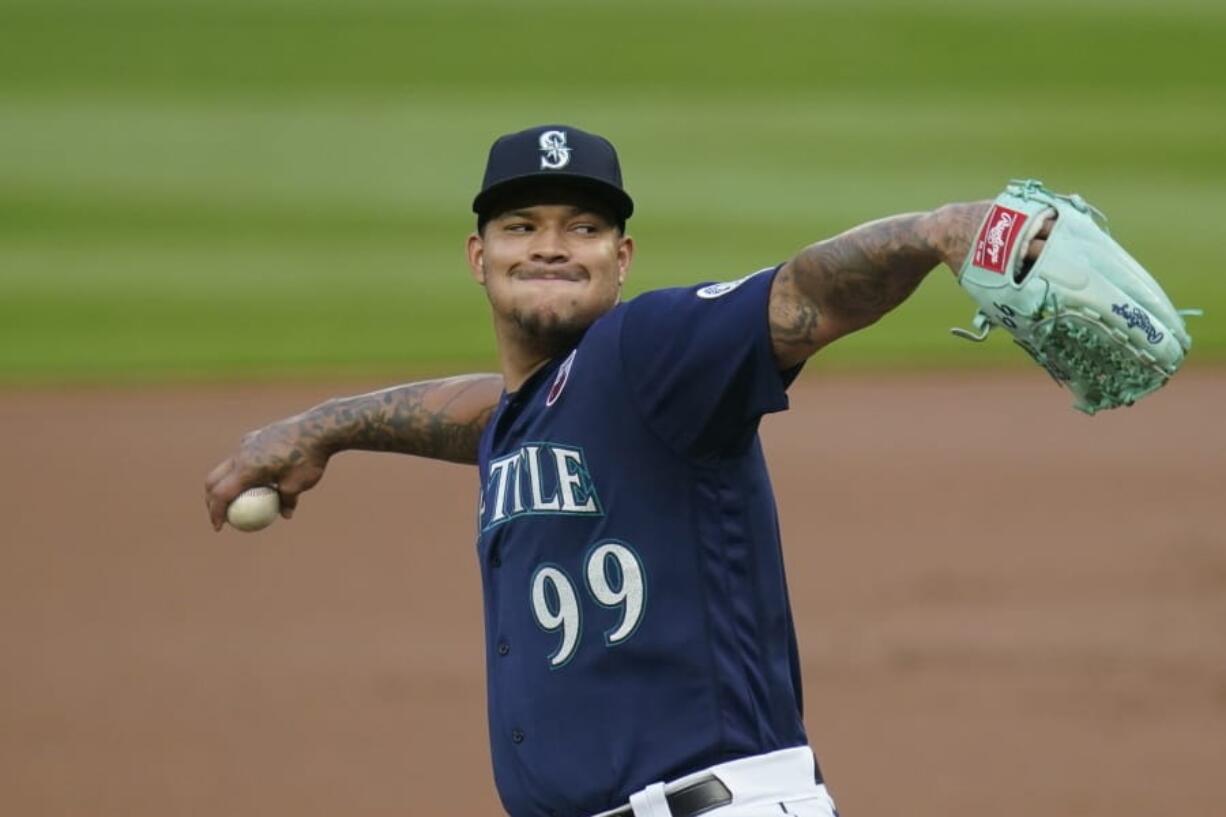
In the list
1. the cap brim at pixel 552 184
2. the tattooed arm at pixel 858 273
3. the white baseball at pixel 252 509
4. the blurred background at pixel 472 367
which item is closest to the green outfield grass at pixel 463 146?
the blurred background at pixel 472 367

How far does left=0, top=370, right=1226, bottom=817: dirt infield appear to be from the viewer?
465 cm

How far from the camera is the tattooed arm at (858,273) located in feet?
6.46

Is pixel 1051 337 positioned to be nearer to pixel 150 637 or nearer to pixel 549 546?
pixel 549 546

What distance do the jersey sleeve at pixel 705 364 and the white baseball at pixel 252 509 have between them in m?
0.84

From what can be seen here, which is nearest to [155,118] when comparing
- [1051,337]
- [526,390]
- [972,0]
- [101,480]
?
[101,480]

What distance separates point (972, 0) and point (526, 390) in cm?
449

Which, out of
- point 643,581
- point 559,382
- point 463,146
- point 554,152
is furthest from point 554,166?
point 463,146

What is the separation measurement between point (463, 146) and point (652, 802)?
434 cm

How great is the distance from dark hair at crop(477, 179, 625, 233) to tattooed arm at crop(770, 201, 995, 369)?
45 centimetres

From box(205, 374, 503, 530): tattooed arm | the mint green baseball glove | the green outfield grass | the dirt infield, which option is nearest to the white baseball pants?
the mint green baseball glove

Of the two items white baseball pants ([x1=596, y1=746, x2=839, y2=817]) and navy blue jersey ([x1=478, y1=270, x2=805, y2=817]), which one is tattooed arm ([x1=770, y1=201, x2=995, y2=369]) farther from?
white baseball pants ([x1=596, y1=746, x2=839, y2=817])

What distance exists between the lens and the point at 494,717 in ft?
8.07

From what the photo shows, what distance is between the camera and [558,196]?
2514mm

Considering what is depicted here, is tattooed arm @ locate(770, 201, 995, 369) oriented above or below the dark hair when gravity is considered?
below
